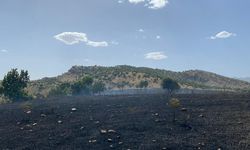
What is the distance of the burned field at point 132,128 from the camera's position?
3475 centimetres

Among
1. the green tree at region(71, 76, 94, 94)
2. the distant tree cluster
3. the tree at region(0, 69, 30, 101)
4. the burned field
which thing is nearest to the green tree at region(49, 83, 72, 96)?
the distant tree cluster

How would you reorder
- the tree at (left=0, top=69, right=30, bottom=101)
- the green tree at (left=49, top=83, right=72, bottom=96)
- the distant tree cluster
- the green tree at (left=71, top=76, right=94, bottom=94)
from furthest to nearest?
the green tree at (left=71, top=76, right=94, bottom=94) < the distant tree cluster < the green tree at (left=49, top=83, right=72, bottom=96) < the tree at (left=0, top=69, right=30, bottom=101)

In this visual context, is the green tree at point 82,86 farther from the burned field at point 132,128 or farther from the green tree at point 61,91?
the burned field at point 132,128

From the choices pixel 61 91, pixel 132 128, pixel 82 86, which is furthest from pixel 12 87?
pixel 132 128

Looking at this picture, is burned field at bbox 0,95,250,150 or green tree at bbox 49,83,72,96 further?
green tree at bbox 49,83,72,96

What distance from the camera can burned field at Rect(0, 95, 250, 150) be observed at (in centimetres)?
3475

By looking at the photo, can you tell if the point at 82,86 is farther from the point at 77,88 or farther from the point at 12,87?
the point at 12,87

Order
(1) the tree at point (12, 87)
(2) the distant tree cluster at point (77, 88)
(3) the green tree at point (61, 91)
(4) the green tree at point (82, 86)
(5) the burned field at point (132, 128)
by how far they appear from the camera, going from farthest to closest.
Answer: (4) the green tree at point (82, 86), (2) the distant tree cluster at point (77, 88), (3) the green tree at point (61, 91), (1) the tree at point (12, 87), (5) the burned field at point (132, 128)

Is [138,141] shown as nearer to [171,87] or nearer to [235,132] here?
[235,132]

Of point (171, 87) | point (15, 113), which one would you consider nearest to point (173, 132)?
point (15, 113)

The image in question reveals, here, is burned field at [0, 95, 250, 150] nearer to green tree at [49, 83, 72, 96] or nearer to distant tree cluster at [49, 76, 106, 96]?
green tree at [49, 83, 72, 96]

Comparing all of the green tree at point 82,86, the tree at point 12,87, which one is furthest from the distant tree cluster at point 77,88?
the tree at point 12,87

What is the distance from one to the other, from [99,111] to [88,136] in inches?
609

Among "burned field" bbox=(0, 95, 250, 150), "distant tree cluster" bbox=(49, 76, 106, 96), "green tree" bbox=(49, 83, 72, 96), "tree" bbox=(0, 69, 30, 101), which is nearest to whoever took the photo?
"burned field" bbox=(0, 95, 250, 150)
